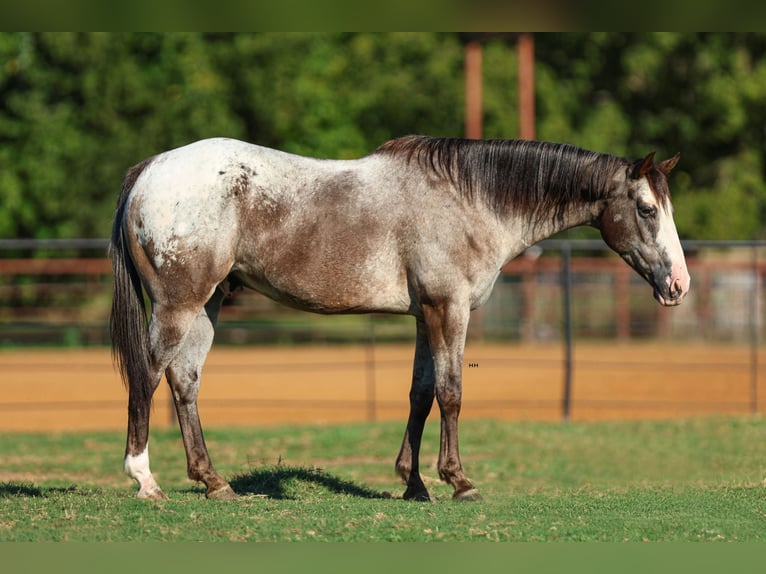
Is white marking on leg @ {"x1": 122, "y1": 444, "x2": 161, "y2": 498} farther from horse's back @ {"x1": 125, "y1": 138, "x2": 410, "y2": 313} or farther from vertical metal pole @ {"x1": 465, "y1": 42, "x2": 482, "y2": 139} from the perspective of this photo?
vertical metal pole @ {"x1": 465, "y1": 42, "x2": 482, "y2": 139}

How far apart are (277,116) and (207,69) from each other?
6.97ft

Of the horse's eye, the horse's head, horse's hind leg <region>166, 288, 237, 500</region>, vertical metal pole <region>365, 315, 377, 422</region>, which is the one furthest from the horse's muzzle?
vertical metal pole <region>365, 315, 377, 422</region>

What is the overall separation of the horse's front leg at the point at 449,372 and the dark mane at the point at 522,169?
714mm

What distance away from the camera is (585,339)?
72.4ft

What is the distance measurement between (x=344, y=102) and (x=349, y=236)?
21300mm

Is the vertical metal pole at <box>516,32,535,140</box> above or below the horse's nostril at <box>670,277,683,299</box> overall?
above

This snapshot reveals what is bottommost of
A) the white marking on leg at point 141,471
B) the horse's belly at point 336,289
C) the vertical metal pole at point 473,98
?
the white marking on leg at point 141,471

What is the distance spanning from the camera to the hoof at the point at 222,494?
6.11m

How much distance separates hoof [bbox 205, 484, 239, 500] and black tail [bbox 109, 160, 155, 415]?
61cm

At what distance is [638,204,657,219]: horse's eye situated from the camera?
610 centimetres

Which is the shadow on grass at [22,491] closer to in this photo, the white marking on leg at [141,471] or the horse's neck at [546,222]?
the white marking on leg at [141,471]

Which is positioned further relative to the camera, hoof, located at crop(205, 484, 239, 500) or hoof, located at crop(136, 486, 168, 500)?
hoof, located at crop(205, 484, 239, 500)

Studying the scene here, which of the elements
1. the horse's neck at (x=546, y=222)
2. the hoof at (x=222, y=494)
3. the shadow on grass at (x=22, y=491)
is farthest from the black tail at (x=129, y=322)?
the horse's neck at (x=546, y=222)

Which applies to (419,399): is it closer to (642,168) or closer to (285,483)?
(285,483)
